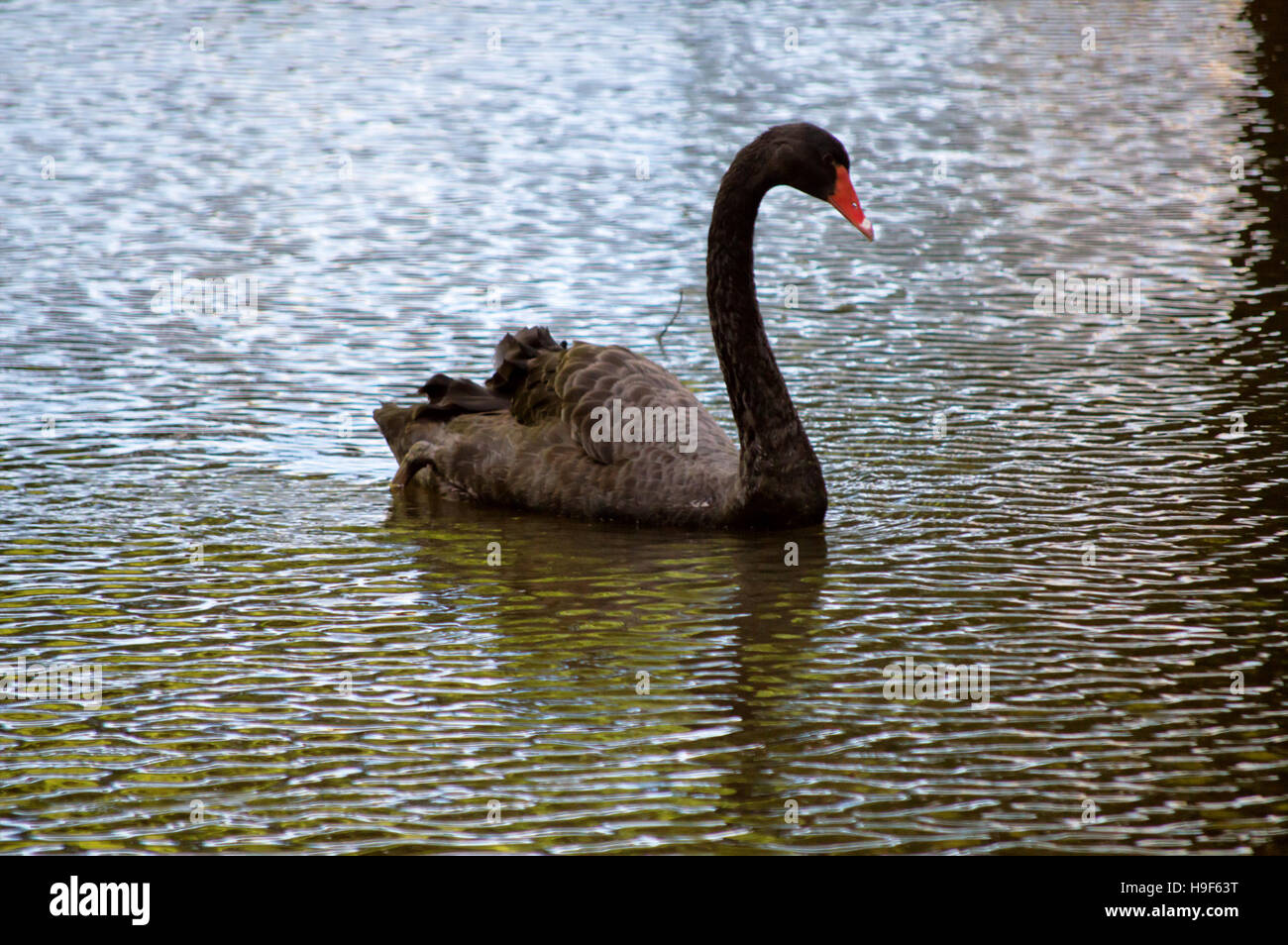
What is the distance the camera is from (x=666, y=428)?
26.7 ft

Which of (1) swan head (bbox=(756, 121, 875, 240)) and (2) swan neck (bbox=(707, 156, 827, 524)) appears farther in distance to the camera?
(2) swan neck (bbox=(707, 156, 827, 524))

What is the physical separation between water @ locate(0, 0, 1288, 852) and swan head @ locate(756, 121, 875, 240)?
148 centimetres

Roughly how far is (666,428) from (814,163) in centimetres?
138

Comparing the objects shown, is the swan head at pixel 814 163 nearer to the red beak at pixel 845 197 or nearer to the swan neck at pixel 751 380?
the red beak at pixel 845 197

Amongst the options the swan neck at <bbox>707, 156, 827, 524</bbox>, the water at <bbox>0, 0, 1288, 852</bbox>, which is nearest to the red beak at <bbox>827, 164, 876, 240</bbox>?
the swan neck at <bbox>707, 156, 827, 524</bbox>

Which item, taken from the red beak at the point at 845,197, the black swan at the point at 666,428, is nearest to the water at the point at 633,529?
the black swan at the point at 666,428

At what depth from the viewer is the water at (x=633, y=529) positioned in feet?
17.7

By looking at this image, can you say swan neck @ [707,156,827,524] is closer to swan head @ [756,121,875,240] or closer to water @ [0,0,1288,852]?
swan head @ [756,121,875,240]

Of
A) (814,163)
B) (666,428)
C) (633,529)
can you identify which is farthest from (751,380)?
(814,163)

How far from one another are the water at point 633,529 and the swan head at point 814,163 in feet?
4.87

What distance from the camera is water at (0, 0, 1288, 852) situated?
5.41 meters

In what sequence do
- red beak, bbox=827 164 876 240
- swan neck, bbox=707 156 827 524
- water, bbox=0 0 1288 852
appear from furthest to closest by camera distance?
swan neck, bbox=707 156 827 524 → red beak, bbox=827 164 876 240 → water, bbox=0 0 1288 852

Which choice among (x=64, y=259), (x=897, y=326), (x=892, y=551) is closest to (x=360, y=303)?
(x=64, y=259)
